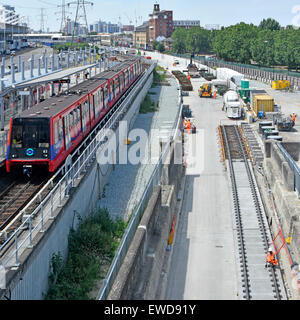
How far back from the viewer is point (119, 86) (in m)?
36.8

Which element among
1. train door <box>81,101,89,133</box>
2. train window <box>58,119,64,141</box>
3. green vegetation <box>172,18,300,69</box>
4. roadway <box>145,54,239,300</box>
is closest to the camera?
roadway <box>145,54,239,300</box>

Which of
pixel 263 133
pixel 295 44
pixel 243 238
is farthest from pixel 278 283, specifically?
pixel 295 44

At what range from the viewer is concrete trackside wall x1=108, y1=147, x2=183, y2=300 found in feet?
39.2

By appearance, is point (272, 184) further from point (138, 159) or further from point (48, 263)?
point (48, 263)

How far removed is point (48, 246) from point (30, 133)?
586 centimetres

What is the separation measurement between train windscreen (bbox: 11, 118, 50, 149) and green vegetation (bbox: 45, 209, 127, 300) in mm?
3397

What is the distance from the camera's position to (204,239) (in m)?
19.8

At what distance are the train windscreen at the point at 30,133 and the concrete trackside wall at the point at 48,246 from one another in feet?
6.98

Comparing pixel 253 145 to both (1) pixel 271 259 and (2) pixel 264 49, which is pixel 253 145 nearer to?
(1) pixel 271 259

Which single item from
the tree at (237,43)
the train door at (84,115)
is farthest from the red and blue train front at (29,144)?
the tree at (237,43)

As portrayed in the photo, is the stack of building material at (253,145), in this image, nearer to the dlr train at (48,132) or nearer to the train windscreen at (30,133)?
the dlr train at (48,132)

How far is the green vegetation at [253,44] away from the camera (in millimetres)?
84188

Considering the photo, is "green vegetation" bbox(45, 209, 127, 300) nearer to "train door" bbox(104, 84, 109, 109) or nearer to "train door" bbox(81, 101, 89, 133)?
"train door" bbox(81, 101, 89, 133)

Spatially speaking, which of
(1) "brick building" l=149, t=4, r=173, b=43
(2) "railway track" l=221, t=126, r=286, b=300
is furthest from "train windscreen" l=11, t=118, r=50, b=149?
(1) "brick building" l=149, t=4, r=173, b=43
